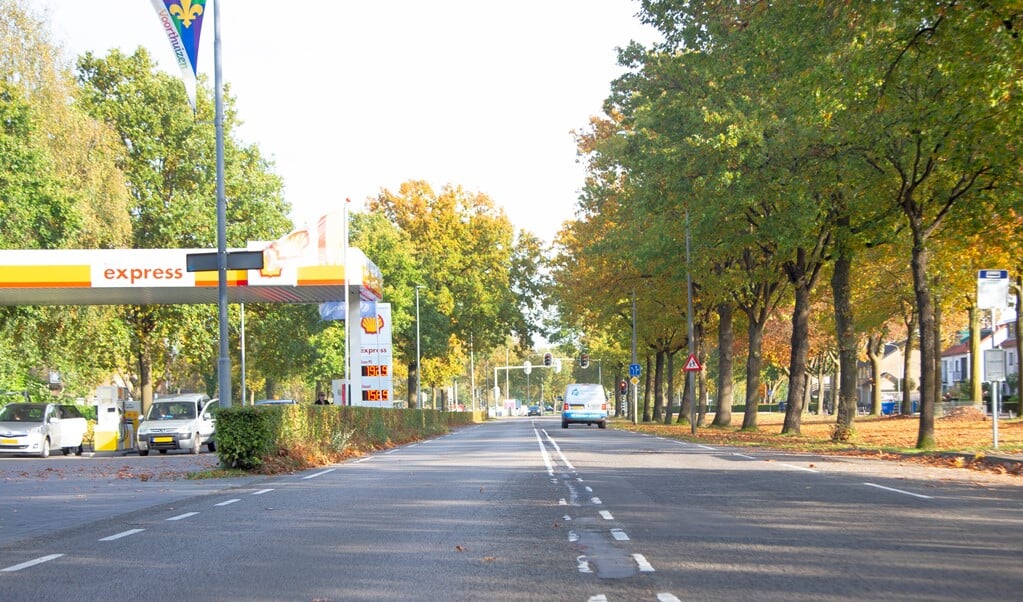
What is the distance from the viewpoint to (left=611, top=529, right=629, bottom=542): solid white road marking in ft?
32.2

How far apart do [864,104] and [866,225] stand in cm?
795

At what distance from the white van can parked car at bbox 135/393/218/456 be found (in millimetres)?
23958

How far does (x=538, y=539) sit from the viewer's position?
10.0 metres

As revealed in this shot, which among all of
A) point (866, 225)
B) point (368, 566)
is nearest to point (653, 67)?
point (866, 225)

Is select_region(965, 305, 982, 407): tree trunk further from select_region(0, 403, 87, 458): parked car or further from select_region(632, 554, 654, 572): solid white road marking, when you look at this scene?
select_region(632, 554, 654, 572): solid white road marking

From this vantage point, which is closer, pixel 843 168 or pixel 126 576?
pixel 126 576

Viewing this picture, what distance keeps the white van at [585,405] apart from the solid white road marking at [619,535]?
1719 inches

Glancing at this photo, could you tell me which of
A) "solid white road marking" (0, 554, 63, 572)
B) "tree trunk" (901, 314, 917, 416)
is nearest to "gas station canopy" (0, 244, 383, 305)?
"solid white road marking" (0, 554, 63, 572)

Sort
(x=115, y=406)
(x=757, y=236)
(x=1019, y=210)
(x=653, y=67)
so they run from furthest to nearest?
(x=115, y=406) < (x=653, y=67) < (x=757, y=236) < (x=1019, y=210)

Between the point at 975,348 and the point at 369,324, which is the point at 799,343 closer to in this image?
the point at 369,324

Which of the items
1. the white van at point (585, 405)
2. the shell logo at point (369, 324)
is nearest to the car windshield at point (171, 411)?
the shell logo at point (369, 324)

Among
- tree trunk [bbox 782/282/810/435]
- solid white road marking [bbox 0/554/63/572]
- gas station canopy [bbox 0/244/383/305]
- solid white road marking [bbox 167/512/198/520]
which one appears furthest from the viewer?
tree trunk [bbox 782/282/810/435]

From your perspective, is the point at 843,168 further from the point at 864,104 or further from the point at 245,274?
the point at 245,274

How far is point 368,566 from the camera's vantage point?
8.45 m
